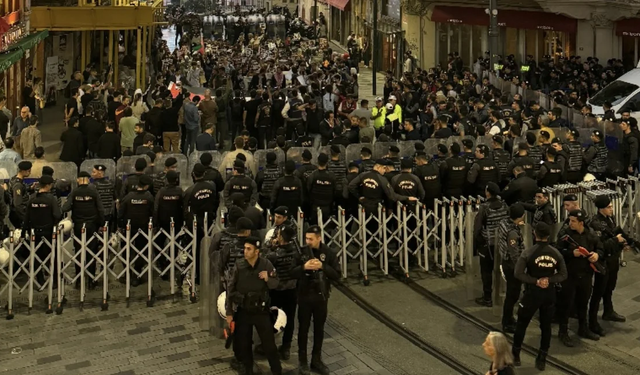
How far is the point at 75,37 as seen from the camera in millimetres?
34906

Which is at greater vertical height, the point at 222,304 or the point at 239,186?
the point at 239,186

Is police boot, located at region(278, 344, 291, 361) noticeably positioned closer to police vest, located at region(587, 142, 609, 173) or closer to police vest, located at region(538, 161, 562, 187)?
police vest, located at region(538, 161, 562, 187)

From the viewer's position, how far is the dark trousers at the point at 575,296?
10.1 metres

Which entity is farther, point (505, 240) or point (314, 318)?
point (505, 240)

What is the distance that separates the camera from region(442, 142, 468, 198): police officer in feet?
43.7

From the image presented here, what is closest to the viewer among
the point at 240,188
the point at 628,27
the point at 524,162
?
the point at 240,188

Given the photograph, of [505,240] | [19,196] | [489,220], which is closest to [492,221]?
[489,220]

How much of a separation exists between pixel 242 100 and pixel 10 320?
36.0ft

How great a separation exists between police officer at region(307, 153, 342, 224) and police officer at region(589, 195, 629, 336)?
160 inches

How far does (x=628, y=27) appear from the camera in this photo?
92.8ft

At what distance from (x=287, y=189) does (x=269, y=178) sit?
87 centimetres

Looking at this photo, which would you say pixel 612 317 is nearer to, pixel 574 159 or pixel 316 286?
pixel 574 159

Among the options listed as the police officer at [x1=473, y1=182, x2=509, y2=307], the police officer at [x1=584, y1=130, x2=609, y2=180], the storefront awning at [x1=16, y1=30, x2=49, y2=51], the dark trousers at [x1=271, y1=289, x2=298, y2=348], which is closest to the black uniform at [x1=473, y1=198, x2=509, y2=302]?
the police officer at [x1=473, y1=182, x2=509, y2=307]

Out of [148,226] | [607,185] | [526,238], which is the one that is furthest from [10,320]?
[607,185]
